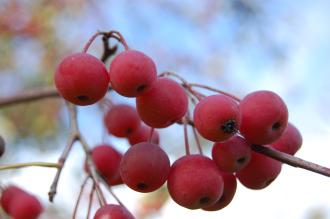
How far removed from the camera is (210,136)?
111 cm

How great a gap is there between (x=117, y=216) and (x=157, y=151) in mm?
161

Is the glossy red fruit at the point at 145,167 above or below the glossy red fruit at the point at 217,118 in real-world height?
below

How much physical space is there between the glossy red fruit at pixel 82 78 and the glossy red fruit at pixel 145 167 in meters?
0.15

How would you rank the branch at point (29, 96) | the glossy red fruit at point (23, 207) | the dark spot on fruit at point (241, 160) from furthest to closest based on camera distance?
the branch at point (29, 96), the glossy red fruit at point (23, 207), the dark spot on fruit at point (241, 160)

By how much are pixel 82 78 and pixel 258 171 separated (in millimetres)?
432

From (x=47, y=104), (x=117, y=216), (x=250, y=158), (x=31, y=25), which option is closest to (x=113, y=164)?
(x=117, y=216)

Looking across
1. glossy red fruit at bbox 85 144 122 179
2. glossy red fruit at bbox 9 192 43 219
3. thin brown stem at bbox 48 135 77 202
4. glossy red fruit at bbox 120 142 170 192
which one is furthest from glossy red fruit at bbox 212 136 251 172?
glossy red fruit at bbox 9 192 43 219

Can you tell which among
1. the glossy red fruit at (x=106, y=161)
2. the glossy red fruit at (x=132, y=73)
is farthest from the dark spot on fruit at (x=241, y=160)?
the glossy red fruit at (x=106, y=161)

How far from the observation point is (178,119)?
1197 millimetres

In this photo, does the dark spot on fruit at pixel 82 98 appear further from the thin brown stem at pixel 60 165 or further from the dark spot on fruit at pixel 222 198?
the dark spot on fruit at pixel 222 198

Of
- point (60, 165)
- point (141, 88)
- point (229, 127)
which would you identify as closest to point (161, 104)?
point (141, 88)

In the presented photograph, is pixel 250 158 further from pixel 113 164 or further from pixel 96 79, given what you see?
pixel 113 164

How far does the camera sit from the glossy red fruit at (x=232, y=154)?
1.09 metres

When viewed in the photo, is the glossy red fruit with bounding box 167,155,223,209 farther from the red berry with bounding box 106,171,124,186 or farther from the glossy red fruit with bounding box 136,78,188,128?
the red berry with bounding box 106,171,124,186
